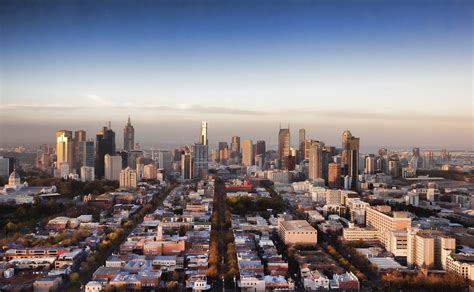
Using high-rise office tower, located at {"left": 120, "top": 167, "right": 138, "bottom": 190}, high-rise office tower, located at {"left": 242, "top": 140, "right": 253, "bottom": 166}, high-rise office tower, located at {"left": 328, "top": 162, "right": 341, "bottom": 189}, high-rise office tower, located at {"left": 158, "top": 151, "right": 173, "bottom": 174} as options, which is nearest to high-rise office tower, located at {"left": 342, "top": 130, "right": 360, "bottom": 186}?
high-rise office tower, located at {"left": 328, "top": 162, "right": 341, "bottom": 189}

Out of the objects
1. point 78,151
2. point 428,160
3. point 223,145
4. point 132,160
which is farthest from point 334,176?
point 223,145

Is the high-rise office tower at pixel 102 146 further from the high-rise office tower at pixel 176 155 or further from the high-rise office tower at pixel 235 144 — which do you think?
the high-rise office tower at pixel 235 144

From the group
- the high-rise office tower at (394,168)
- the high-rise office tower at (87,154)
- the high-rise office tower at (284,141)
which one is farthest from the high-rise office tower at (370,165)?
the high-rise office tower at (87,154)

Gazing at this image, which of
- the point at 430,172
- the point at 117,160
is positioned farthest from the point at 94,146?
the point at 430,172

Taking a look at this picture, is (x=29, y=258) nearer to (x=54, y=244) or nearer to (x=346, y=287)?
(x=54, y=244)

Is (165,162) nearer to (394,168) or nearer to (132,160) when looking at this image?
(132,160)
